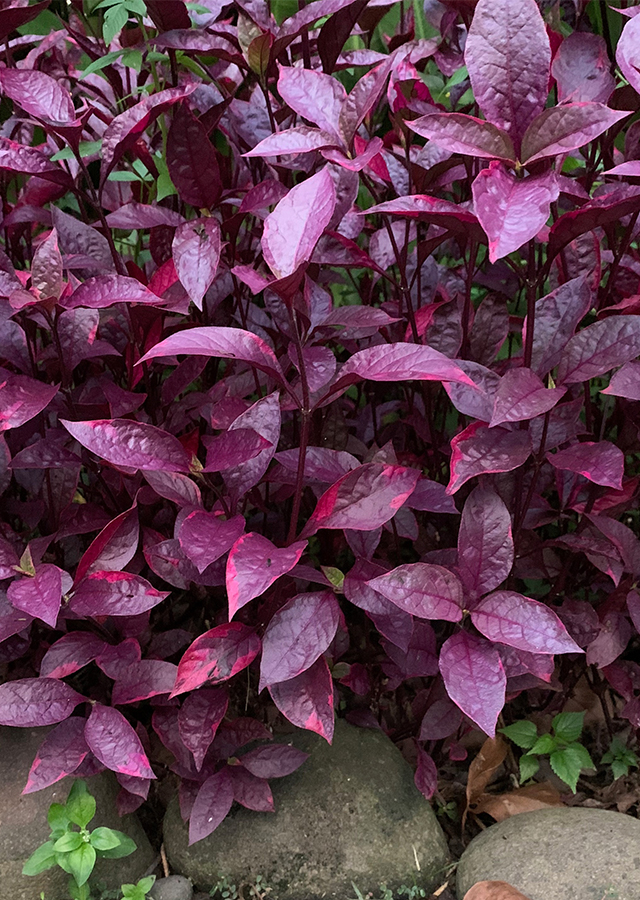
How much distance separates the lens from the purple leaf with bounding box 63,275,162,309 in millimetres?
1066

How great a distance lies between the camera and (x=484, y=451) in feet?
3.39

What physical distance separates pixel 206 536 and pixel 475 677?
1.29 feet

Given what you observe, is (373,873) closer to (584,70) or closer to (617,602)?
(617,602)

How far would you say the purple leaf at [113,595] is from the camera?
112 centimetres

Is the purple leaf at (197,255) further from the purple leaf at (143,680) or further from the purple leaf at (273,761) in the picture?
the purple leaf at (273,761)

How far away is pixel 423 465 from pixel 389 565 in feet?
0.64

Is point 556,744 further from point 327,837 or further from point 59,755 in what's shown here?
point 59,755

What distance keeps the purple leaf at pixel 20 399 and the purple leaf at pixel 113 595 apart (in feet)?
0.83

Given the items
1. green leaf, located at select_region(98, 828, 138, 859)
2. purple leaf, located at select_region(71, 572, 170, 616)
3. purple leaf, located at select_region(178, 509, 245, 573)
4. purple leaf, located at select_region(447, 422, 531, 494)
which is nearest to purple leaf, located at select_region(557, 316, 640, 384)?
purple leaf, located at select_region(447, 422, 531, 494)

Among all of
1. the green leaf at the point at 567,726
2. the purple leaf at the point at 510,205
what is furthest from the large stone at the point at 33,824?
the purple leaf at the point at 510,205

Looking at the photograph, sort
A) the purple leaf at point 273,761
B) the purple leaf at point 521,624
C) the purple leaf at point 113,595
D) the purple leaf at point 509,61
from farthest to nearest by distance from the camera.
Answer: the purple leaf at point 273,761 < the purple leaf at point 113,595 < the purple leaf at point 521,624 < the purple leaf at point 509,61

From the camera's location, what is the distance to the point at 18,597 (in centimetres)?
106

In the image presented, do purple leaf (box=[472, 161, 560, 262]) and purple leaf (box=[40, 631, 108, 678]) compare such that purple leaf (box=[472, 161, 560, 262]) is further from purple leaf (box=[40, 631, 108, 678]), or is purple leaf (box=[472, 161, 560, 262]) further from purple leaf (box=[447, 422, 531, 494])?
purple leaf (box=[40, 631, 108, 678])

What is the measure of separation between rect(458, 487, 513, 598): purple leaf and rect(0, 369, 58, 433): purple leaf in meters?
0.60
